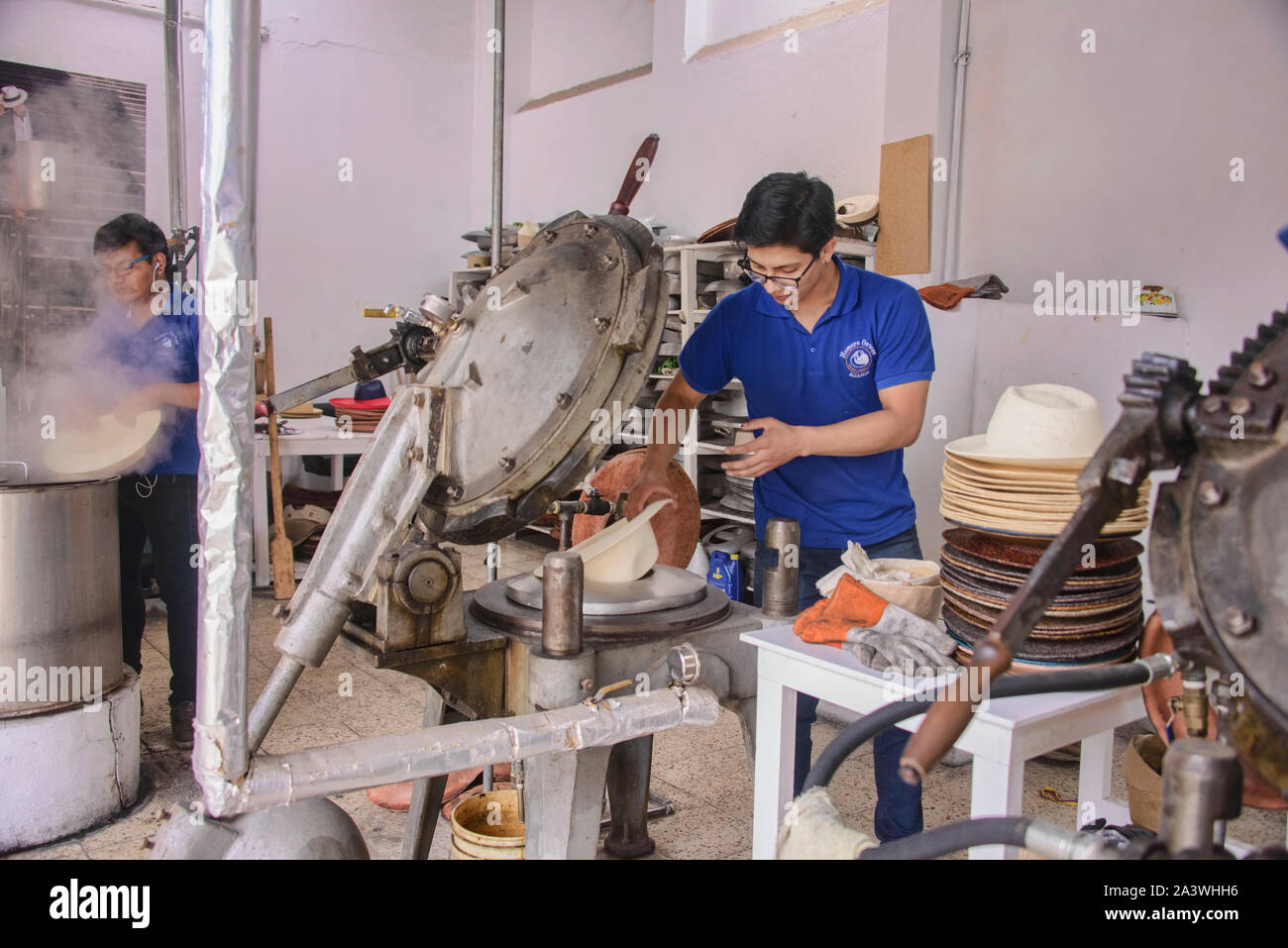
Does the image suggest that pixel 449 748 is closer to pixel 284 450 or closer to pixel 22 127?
pixel 22 127

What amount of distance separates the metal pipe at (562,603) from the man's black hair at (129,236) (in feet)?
7.87

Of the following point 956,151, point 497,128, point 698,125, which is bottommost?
point 497,128

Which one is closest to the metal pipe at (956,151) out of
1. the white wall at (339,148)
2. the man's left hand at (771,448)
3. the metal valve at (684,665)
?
the man's left hand at (771,448)

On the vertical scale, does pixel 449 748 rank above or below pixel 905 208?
below

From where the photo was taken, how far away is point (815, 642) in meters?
1.88

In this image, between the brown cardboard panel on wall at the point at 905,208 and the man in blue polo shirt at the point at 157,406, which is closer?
the man in blue polo shirt at the point at 157,406

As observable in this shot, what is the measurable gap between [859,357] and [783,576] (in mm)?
671

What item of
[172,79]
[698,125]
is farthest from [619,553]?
[698,125]

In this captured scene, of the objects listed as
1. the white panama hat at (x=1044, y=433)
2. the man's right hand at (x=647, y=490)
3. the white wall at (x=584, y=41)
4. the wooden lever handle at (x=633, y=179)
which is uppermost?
the white wall at (x=584, y=41)

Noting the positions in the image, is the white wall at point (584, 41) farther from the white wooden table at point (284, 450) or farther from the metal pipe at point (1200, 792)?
the metal pipe at point (1200, 792)

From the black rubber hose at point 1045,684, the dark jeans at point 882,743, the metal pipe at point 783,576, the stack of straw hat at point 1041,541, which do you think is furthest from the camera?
the dark jeans at point 882,743

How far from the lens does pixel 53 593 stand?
2.79 meters

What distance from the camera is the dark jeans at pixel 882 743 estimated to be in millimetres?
2311
